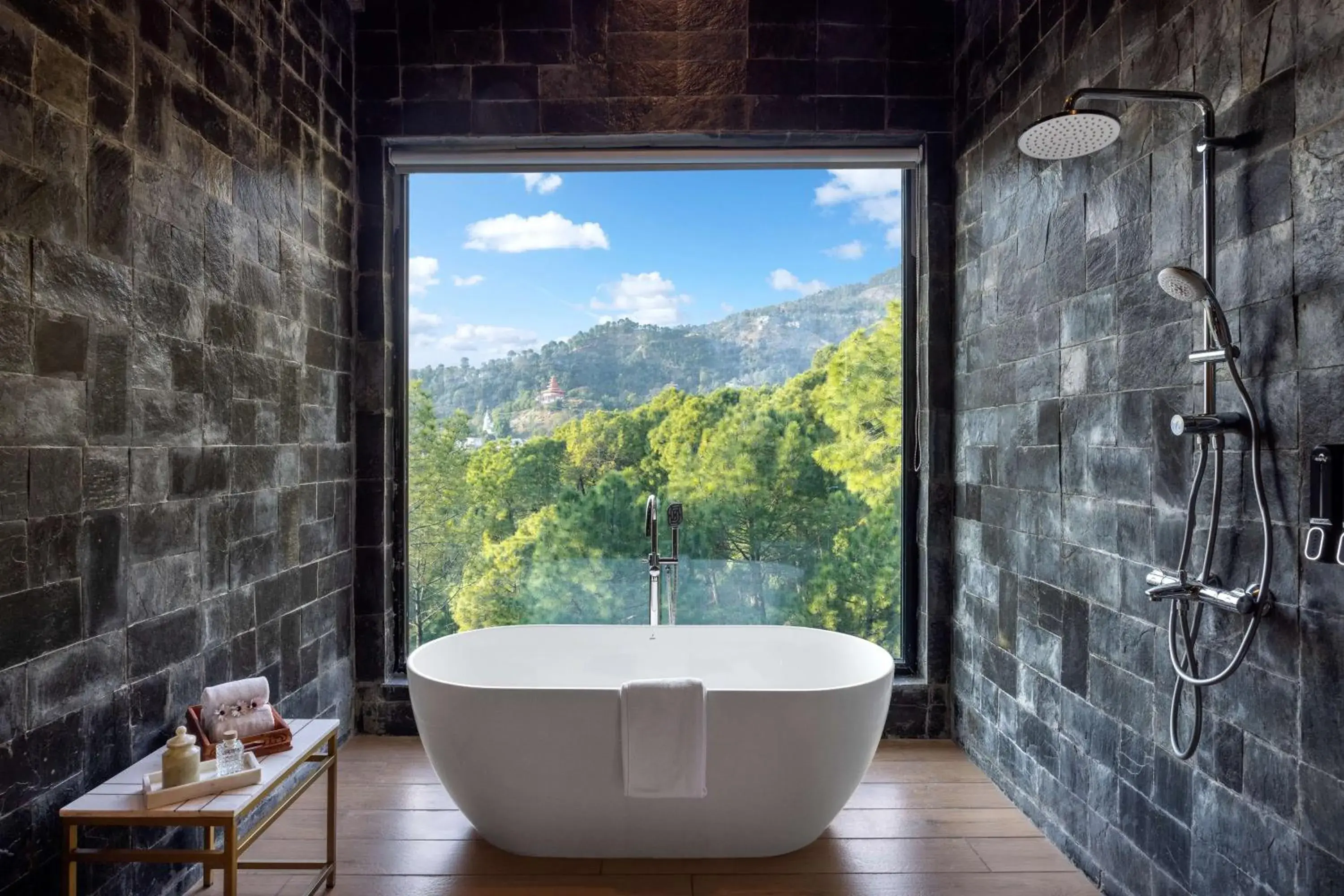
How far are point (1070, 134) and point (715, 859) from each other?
230 cm

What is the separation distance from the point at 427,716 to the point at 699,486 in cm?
162

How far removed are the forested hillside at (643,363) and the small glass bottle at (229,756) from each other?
1889 mm

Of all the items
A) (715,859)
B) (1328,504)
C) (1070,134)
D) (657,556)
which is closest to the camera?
(1328,504)

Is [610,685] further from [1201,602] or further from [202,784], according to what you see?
[1201,602]

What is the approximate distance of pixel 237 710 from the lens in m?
2.27

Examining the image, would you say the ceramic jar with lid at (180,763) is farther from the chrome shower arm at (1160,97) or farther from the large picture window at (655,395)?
the chrome shower arm at (1160,97)

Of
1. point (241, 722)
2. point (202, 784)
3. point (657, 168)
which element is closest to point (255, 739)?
point (241, 722)

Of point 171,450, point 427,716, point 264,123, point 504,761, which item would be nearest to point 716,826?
point 504,761

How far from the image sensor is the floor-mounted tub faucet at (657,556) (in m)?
3.46

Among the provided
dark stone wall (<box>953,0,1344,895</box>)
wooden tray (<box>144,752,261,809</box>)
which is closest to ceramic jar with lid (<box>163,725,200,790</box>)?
wooden tray (<box>144,752,261,809</box>)

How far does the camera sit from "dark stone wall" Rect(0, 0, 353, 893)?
5.90 feet

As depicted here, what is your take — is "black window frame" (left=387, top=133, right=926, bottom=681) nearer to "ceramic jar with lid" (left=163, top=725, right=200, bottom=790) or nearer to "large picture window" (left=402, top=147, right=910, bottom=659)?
"large picture window" (left=402, top=147, right=910, bottom=659)

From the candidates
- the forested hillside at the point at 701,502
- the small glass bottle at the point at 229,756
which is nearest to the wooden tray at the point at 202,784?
the small glass bottle at the point at 229,756

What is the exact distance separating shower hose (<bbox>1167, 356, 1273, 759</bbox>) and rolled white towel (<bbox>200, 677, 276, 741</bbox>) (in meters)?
2.33
